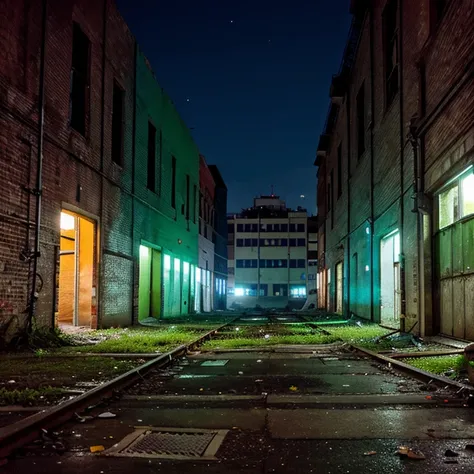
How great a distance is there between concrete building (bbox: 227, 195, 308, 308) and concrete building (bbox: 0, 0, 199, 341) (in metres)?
48.1

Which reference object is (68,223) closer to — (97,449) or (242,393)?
(242,393)

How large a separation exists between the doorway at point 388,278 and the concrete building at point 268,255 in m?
54.5

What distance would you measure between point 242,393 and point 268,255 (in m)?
68.7

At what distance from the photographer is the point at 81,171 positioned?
14.3 meters

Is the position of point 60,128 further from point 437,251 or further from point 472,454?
point 472,454

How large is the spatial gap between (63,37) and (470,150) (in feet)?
30.9

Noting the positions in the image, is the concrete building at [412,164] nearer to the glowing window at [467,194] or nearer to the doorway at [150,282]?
the glowing window at [467,194]

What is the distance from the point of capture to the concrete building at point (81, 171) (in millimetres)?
10820

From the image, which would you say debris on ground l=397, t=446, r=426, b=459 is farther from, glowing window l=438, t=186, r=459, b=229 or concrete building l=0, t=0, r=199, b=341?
concrete building l=0, t=0, r=199, b=341

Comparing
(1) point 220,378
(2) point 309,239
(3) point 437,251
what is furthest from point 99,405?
(2) point 309,239

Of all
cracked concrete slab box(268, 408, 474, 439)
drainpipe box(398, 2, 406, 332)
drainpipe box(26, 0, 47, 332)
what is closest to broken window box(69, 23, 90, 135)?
drainpipe box(26, 0, 47, 332)

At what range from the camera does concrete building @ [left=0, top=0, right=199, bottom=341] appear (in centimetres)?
1082

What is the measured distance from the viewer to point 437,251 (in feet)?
38.7

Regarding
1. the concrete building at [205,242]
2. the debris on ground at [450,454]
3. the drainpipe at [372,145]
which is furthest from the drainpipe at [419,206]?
the concrete building at [205,242]
